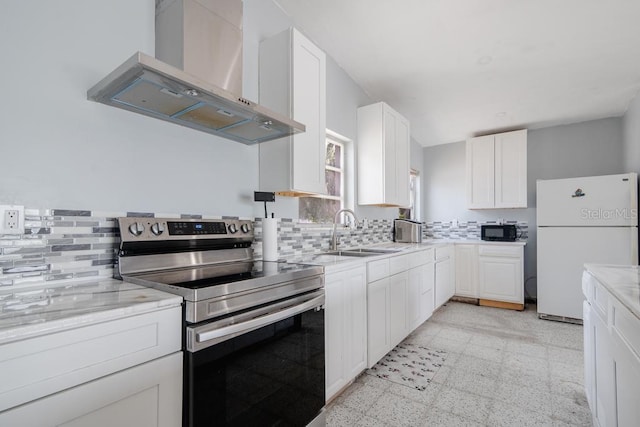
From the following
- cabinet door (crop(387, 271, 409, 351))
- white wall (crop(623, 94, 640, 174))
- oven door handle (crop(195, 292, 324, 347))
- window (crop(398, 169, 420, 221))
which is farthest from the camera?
window (crop(398, 169, 420, 221))

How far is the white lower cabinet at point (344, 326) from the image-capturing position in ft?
6.15

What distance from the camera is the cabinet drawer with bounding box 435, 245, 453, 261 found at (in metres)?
3.83

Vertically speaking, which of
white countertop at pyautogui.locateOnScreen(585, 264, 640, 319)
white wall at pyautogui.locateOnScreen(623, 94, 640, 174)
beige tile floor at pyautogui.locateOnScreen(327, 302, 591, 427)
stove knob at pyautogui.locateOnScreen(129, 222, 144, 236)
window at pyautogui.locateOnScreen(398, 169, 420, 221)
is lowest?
beige tile floor at pyautogui.locateOnScreen(327, 302, 591, 427)

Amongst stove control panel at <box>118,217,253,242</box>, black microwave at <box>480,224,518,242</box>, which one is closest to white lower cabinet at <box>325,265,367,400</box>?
stove control panel at <box>118,217,253,242</box>

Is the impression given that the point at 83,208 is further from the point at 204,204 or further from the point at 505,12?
the point at 505,12

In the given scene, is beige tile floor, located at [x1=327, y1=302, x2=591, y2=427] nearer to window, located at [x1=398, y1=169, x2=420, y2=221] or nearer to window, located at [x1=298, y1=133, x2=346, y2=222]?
window, located at [x1=298, y1=133, x2=346, y2=222]

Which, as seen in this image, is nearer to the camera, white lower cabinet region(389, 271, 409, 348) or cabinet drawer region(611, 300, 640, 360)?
cabinet drawer region(611, 300, 640, 360)

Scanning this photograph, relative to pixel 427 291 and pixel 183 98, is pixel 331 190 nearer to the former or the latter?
pixel 427 291

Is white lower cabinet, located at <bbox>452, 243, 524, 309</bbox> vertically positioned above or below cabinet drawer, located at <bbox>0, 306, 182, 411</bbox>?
below

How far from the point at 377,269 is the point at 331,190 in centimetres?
110

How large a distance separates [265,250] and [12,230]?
3.85 feet

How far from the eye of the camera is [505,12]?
2309mm

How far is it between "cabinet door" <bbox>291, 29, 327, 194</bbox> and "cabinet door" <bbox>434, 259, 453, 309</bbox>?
2.19 metres

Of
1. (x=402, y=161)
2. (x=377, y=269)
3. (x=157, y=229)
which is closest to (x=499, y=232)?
(x=402, y=161)
